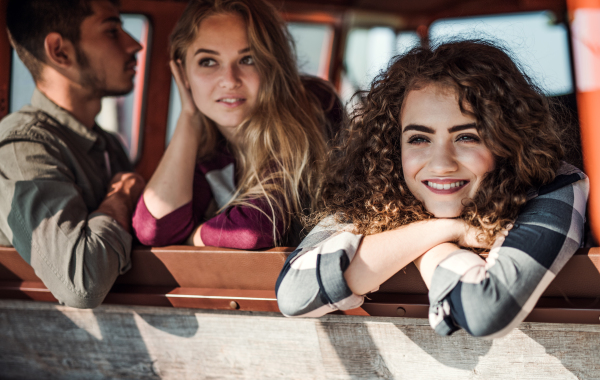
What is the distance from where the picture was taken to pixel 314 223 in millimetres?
1572

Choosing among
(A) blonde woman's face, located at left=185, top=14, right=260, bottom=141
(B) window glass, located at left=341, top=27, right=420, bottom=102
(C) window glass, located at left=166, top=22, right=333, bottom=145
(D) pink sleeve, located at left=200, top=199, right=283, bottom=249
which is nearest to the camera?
(D) pink sleeve, located at left=200, top=199, right=283, bottom=249

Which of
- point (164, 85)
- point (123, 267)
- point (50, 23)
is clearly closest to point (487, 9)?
point (164, 85)

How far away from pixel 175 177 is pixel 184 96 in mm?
384

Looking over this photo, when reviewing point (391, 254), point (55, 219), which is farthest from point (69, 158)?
point (391, 254)

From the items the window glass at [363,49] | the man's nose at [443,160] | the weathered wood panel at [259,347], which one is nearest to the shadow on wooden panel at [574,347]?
the weathered wood panel at [259,347]

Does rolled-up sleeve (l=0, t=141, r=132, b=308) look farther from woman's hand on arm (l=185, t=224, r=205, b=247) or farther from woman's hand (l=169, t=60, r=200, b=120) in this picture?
woman's hand (l=169, t=60, r=200, b=120)

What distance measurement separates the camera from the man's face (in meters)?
2.19

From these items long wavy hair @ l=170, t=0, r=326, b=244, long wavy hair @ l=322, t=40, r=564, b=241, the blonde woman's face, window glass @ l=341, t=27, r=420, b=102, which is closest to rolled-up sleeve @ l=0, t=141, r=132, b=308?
long wavy hair @ l=170, t=0, r=326, b=244

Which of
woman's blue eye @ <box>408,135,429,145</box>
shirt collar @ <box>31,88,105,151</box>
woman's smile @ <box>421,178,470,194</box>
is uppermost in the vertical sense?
shirt collar @ <box>31,88,105,151</box>

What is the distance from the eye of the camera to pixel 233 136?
6.26ft

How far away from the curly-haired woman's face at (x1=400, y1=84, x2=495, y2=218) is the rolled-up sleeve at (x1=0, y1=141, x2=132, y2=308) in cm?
106

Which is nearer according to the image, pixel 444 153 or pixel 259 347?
pixel 444 153

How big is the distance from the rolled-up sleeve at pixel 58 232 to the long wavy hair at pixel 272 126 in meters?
0.47

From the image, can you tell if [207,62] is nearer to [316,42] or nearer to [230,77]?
[230,77]
